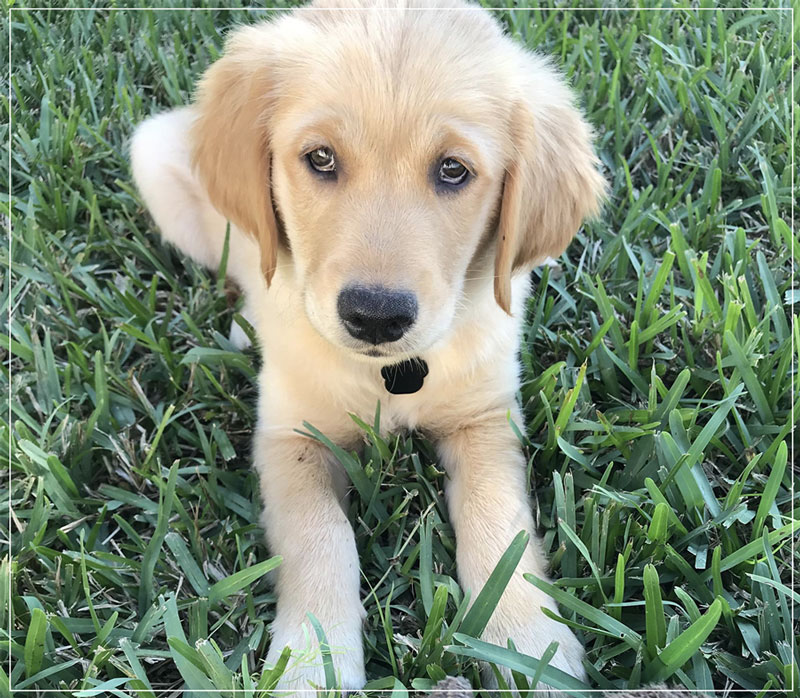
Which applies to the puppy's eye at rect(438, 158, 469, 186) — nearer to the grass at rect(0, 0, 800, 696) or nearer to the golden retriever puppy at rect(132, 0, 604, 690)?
the golden retriever puppy at rect(132, 0, 604, 690)

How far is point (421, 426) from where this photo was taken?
2.27 meters

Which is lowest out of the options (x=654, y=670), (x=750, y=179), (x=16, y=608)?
(x=16, y=608)

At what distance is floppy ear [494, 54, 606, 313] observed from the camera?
6.52ft

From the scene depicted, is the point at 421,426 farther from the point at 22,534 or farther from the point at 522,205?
the point at 22,534

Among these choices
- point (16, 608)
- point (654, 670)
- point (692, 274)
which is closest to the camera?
point (654, 670)

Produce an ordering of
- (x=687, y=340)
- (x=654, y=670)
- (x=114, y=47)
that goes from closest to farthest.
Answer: (x=654, y=670) → (x=687, y=340) → (x=114, y=47)

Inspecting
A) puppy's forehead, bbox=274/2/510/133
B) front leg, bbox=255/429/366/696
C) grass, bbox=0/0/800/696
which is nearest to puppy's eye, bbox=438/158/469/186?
puppy's forehead, bbox=274/2/510/133

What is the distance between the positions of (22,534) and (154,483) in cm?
38

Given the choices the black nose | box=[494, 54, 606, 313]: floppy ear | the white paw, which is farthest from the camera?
the white paw

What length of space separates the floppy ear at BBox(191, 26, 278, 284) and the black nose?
466 millimetres

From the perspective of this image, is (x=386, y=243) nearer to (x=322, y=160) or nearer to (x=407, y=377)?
(x=322, y=160)

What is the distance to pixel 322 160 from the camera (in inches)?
73.7

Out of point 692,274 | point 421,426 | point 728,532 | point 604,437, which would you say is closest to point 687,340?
point 692,274

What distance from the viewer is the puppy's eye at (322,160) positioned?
1845 millimetres
